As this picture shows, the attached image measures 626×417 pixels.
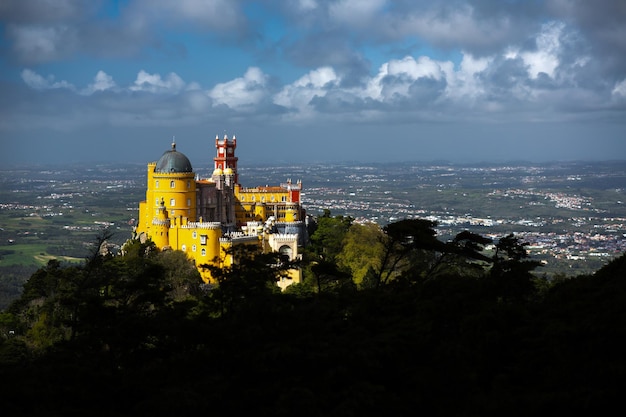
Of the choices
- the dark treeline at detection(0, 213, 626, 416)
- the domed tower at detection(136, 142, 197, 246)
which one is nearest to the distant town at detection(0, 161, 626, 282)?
the domed tower at detection(136, 142, 197, 246)

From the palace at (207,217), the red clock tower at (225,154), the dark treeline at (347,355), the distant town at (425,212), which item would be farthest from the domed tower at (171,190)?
the distant town at (425,212)

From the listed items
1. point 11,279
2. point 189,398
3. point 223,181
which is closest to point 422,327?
point 189,398

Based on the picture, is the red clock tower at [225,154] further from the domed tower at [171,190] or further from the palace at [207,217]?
the domed tower at [171,190]

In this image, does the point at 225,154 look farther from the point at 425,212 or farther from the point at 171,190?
the point at 425,212

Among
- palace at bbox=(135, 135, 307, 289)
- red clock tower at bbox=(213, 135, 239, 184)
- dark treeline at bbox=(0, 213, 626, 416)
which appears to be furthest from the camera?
red clock tower at bbox=(213, 135, 239, 184)

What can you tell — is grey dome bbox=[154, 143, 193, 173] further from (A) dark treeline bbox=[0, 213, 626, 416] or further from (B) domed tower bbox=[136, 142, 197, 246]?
(A) dark treeline bbox=[0, 213, 626, 416]

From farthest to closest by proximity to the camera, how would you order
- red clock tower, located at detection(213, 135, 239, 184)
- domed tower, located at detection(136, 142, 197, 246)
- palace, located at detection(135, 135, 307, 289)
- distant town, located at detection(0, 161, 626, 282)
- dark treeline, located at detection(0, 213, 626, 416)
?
distant town, located at detection(0, 161, 626, 282) < red clock tower, located at detection(213, 135, 239, 184) < domed tower, located at detection(136, 142, 197, 246) < palace, located at detection(135, 135, 307, 289) < dark treeline, located at detection(0, 213, 626, 416)

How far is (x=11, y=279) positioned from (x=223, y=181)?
119 feet

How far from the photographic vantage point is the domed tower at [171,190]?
54500 mm

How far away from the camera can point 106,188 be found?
194 m

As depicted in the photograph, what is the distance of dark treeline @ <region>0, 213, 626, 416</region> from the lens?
18578 millimetres

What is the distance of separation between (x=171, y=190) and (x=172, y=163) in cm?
187

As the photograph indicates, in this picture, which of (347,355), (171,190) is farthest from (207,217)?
(347,355)

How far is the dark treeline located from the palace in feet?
71.0
